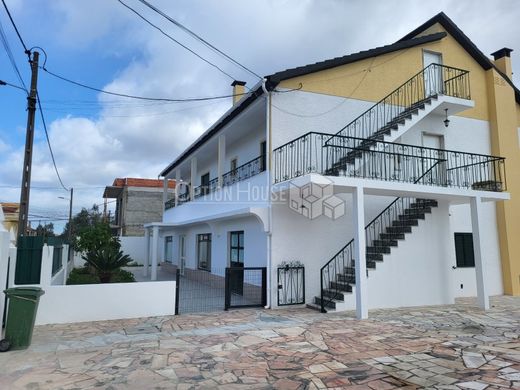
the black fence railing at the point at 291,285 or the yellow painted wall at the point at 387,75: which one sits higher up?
the yellow painted wall at the point at 387,75

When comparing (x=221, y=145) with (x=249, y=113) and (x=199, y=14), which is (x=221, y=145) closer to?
(x=249, y=113)

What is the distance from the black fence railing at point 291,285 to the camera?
9922 mm

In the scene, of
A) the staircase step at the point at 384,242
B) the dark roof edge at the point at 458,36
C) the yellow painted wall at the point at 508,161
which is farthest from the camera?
the dark roof edge at the point at 458,36

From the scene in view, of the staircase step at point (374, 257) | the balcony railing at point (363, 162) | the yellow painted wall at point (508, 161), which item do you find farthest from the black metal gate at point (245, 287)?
the yellow painted wall at point (508, 161)

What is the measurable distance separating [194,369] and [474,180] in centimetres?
1129

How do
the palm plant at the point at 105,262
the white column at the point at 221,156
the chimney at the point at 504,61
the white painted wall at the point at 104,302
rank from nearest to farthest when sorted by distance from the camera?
the white painted wall at the point at 104,302
the palm plant at the point at 105,262
the white column at the point at 221,156
the chimney at the point at 504,61

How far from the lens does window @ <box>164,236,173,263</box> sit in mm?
23517

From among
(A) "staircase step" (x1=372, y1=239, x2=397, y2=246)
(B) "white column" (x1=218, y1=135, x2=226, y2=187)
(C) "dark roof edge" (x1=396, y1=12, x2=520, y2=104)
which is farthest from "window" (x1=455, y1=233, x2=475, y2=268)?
(B) "white column" (x1=218, y1=135, x2=226, y2=187)

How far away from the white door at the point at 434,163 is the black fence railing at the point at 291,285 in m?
4.82

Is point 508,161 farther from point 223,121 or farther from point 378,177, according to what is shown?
point 223,121

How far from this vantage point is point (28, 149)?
37.2 feet

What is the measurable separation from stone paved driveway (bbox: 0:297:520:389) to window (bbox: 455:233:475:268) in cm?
413

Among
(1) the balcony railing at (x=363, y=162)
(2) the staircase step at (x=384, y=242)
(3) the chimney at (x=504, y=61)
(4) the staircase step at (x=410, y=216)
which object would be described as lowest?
(2) the staircase step at (x=384, y=242)
